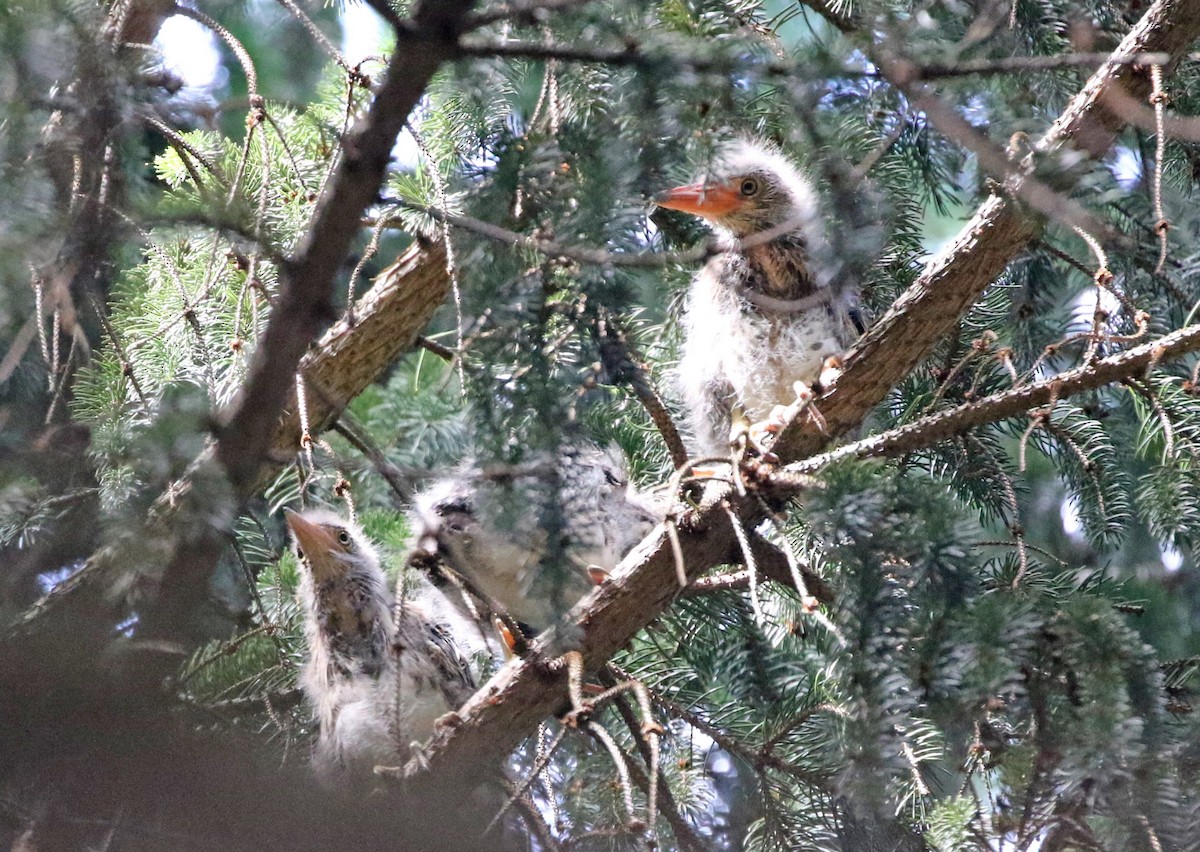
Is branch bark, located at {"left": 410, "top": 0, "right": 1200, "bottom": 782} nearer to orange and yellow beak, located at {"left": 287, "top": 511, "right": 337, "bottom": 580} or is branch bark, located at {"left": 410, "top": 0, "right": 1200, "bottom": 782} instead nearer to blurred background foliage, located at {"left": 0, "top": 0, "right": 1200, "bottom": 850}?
blurred background foliage, located at {"left": 0, "top": 0, "right": 1200, "bottom": 850}

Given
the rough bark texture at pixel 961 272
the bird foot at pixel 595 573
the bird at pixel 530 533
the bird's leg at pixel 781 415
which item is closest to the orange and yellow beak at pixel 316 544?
the bird at pixel 530 533

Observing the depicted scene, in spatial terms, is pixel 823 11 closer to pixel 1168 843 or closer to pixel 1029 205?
pixel 1029 205

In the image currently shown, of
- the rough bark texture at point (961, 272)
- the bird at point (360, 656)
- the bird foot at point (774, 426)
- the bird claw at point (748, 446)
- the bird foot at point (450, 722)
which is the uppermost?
the rough bark texture at point (961, 272)

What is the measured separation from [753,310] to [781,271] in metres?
0.12

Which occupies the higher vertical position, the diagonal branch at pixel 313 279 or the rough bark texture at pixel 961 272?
the rough bark texture at pixel 961 272

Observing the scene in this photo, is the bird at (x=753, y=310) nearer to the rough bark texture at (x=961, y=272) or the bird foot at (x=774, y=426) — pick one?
the bird foot at (x=774, y=426)

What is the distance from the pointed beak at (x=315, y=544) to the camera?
297cm

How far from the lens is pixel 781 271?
A: 284 centimetres

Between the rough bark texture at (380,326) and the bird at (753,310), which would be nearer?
the bird at (753,310)

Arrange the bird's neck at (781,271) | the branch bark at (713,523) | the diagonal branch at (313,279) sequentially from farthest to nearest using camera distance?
the bird's neck at (781,271), the branch bark at (713,523), the diagonal branch at (313,279)

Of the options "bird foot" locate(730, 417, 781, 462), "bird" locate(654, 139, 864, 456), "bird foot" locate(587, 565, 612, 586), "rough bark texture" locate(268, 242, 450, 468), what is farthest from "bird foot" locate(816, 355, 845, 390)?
"rough bark texture" locate(268, 242, 450, 468)

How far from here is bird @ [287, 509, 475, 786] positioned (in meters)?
2.71

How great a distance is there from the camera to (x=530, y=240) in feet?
4.78

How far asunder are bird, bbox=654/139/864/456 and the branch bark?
0.40 m
